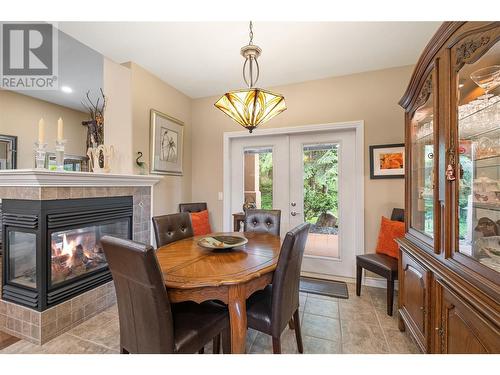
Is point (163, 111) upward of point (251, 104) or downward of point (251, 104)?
upward

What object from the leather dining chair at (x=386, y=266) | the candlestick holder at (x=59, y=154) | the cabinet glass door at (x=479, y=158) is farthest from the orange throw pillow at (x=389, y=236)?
the candlestick holder at (x=59, y=154)

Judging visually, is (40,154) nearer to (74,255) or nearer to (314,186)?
(74,255)

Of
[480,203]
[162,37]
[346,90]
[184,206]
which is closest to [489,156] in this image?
[480,203]

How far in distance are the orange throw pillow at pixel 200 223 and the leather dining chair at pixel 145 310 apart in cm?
198

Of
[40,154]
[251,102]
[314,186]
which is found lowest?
[314,186]

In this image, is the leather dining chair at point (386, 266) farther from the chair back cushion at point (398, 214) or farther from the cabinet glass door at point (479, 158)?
the cabinet glass door at point (479, 158)

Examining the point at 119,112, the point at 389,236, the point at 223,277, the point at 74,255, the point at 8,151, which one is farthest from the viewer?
the point at 8,151

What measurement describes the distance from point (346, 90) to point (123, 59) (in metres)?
2.68

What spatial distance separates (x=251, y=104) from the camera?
1.76 m

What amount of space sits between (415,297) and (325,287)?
1.28 m

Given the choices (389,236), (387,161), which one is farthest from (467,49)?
(389,236)

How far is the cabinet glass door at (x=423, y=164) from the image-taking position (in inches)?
62.2

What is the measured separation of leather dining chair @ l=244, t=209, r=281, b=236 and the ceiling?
1.73 metres
